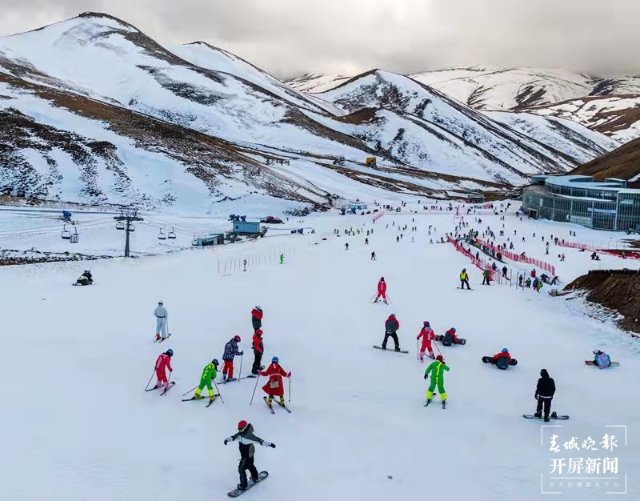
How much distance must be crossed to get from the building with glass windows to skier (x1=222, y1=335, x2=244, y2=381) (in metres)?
82.5

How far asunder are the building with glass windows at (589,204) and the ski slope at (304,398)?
204ft

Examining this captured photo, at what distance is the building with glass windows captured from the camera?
83.6 m

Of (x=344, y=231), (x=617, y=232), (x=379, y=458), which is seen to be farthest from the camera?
(x=617, y=232)

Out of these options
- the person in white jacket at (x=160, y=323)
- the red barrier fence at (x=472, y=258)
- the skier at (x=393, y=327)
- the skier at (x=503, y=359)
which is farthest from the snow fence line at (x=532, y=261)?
Result: the person in white jacket at (x=160, y=323)

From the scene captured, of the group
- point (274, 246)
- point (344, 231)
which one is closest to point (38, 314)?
point (274, 246)

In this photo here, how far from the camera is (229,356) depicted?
1570 centimetres

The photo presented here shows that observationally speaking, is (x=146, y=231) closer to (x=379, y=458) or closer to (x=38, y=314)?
(x=38, y=314)

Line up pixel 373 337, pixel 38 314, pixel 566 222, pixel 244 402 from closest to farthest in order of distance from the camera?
pixel 244 402, pixel 373 337, pixel 38 314, pixel 566 222

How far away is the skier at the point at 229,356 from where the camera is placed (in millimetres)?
15668

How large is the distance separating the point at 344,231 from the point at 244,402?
60.1 meters

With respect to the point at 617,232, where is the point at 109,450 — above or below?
below

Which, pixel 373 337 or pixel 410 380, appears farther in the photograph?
pixel 373 337

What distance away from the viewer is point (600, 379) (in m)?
16.9

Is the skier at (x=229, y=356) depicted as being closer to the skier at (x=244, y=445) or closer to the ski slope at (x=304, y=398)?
the ski slope at (x=304, y=398)
